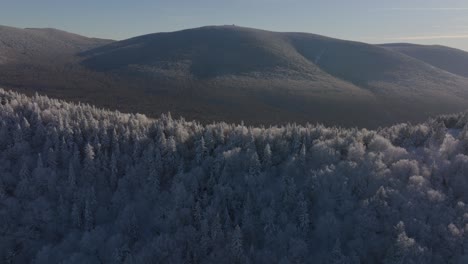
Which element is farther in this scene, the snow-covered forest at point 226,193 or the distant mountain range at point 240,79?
the distant mountain range at point 240,79

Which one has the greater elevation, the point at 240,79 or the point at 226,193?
the point at 240,79

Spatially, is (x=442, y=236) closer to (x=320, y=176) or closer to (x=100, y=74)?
(x=320, y=176)

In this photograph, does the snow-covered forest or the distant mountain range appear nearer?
the snow-covered forest

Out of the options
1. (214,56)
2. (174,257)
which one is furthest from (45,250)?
(214,56)

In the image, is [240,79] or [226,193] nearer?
[226,193]
